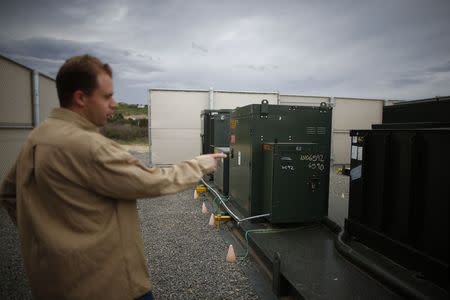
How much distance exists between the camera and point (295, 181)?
4.58 meters

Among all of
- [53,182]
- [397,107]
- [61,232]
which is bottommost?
[61,232]

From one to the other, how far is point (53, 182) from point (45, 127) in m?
0.27

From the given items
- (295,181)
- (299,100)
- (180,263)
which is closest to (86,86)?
(180,263)

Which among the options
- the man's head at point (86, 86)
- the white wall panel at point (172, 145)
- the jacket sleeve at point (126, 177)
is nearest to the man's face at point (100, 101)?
the man's head at point (86, 86)

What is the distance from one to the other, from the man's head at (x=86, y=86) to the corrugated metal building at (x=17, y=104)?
6.08 meters

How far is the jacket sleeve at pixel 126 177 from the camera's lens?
4.34 ft

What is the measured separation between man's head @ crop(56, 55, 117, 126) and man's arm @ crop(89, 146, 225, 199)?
249mm

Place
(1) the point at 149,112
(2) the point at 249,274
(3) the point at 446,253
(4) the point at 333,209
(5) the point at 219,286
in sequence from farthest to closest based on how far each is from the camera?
1. (1) the point at 149,112
2. (4) the point at 333,209
3. (2) the point at 249,274
4. (5) the point at 219,286
5. (3) the point at 446,253

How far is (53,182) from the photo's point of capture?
4.37ft

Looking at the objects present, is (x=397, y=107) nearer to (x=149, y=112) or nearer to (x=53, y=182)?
(x=53, y=182)

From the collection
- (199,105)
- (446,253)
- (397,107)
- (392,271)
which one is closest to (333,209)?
(397,107)

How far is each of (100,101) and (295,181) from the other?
142 inches

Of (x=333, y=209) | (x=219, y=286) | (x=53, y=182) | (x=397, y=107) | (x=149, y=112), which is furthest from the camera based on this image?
(x=149, y=112)

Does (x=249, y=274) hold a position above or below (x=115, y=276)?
below
